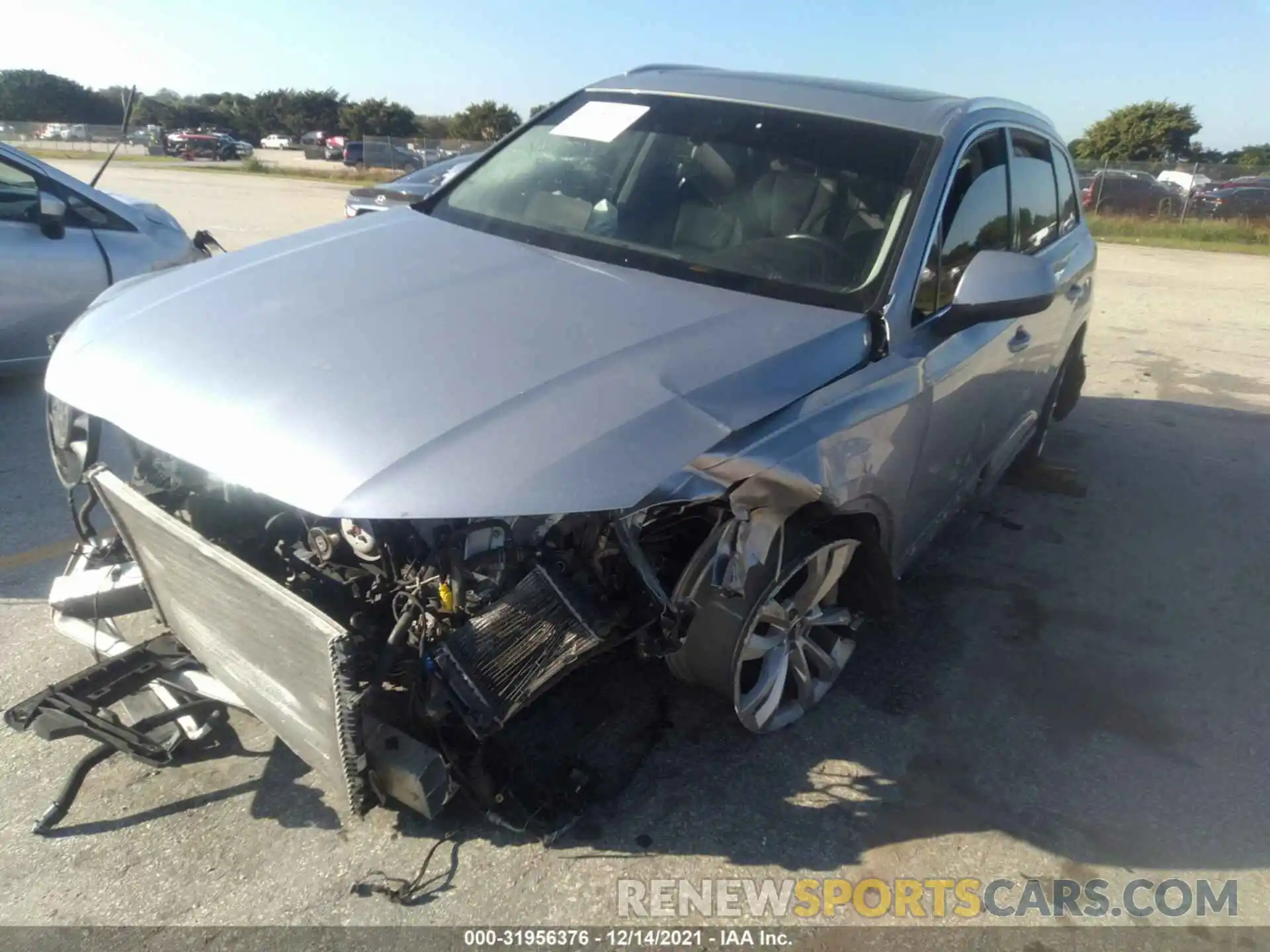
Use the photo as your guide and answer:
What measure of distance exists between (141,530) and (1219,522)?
5.15 m

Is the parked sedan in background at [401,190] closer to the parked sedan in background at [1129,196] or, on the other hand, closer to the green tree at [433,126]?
the parked sedan in background at [1129,196]

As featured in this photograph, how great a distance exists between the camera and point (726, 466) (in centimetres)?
223

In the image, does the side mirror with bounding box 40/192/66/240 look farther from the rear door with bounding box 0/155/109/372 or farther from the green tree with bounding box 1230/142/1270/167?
the green tree with bounding box 1230/142/1270/167

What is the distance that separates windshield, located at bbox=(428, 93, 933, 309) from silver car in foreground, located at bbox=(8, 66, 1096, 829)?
0.01 meters

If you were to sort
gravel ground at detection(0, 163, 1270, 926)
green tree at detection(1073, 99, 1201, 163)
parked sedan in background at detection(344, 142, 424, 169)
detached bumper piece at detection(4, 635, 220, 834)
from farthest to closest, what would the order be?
green tree at detection(1073, 99, 1201, 163)
parked sedan in background at detection(344, 142, 424, 169)
detached bumper piece at detection(4, 635, 220, 834)
gravel ground at detection(0, 163, 1270, 926)

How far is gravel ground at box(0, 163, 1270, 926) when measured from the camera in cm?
237

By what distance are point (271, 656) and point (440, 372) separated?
781 millimetres

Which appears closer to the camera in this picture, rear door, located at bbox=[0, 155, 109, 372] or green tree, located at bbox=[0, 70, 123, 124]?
rear door, located at bbox=[0, 155, 109, 372]

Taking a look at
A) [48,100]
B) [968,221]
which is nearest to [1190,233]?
[968,221]

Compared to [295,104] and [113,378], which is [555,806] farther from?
[295,104]

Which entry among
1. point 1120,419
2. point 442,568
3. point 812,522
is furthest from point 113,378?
point 1120,419

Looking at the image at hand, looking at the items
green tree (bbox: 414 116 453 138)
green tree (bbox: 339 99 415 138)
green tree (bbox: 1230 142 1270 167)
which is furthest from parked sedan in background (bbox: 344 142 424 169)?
green tree (bbox: 1230 142 1270 167)

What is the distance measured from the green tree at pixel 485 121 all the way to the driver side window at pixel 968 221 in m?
46.0

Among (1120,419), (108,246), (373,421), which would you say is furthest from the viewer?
(1120,419)
